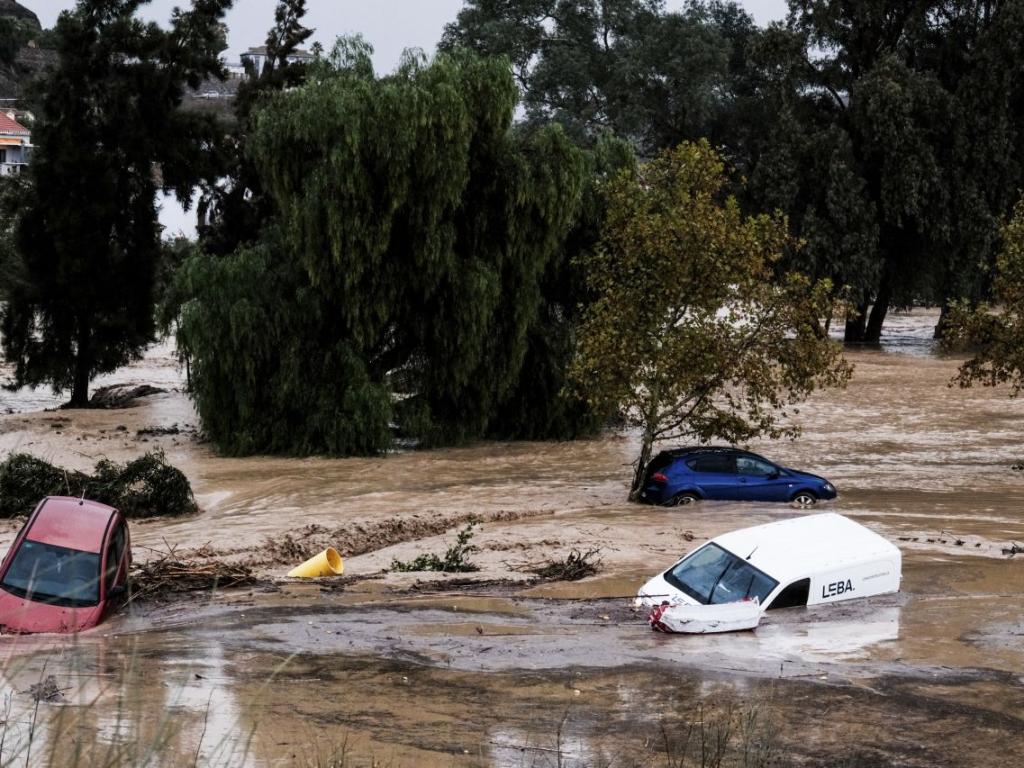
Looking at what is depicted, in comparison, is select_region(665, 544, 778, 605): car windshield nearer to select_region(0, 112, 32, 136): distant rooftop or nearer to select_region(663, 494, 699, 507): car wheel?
select_region(663, 494, 699, 507): car wheel

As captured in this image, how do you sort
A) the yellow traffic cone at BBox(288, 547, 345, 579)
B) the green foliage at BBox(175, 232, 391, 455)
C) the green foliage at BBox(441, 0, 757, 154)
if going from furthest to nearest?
the green foliage at BBox(441, 0, 757, 154) < the green foliage at BBox(175, 232, 391, 455) < the yellow traffic cone at BBox(288, 547, 345, 579)

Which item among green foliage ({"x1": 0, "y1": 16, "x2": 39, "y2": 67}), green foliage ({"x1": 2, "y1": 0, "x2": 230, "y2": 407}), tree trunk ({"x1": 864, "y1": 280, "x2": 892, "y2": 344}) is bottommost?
tree trunk ({"x1": 864, "y1": 280, "x2": 892, "y2": 344})

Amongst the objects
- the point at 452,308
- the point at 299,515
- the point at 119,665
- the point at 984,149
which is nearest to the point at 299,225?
the point at 452,308

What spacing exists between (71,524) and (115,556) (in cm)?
64

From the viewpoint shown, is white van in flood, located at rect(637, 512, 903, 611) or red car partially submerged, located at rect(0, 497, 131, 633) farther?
white van in flood, located at rect(637, 512, 903, 611)

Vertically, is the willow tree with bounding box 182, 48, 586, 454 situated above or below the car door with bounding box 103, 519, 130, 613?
above

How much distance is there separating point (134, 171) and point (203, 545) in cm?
2348

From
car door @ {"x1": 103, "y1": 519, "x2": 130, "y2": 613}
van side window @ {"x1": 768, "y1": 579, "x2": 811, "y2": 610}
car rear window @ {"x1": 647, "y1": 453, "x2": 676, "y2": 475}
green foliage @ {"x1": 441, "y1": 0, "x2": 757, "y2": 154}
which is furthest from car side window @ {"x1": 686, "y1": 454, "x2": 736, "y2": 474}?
green foliage @ {"x1": 441, "y1": 0, "x2": 757, "y2": 154}

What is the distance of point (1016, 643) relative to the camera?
14828 millimetres

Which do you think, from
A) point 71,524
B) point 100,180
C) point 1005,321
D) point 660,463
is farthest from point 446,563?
point 100,180

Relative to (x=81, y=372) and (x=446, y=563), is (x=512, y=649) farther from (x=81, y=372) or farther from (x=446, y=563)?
(x=81, y=372)

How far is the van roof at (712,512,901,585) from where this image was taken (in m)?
16.1

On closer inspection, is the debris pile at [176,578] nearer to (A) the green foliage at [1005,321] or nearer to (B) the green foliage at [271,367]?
(B) the green foliage at [271,367]

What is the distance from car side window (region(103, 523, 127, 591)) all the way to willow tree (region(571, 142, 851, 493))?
39.7 feet
